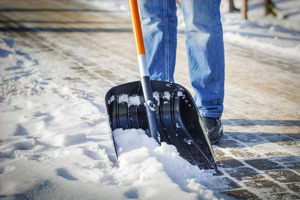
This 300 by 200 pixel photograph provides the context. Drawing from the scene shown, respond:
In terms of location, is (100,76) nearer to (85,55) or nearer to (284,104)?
(85,55)

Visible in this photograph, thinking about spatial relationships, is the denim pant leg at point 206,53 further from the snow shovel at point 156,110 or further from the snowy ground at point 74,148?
the snowy ground at point 74,148

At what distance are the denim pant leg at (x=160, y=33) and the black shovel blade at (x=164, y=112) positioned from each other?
1.61 ft

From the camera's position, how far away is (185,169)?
128 centimetres

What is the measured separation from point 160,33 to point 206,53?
1.39ft

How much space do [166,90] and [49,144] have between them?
0.74 meters

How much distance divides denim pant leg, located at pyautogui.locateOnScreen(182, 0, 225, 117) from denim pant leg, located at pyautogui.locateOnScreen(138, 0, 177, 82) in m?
0.23

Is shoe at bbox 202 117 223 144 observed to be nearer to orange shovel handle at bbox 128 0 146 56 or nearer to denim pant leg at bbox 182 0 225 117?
denim pant leg at bbox 182 0 225 117

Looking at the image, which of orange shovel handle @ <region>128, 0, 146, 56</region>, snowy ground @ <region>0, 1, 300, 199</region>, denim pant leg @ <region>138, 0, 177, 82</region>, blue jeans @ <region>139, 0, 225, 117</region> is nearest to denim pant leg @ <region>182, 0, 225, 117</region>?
blue jeans @ <region>139, 0, 225, 117</region>

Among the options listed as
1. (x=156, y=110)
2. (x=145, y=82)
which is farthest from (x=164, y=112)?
(x=145, y=82)

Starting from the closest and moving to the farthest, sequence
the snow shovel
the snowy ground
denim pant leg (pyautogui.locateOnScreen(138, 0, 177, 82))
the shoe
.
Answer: the snowy ground, the snow shovel, the shoe, denim pant leg (pyautogui.locateOnScreen(138, 0, 177, 82))

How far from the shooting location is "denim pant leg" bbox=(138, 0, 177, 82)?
202 cm

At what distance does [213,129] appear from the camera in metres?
1.75

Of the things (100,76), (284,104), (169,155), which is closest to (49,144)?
(169,155)

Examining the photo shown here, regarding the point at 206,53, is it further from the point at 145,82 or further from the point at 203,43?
the point at 145,82
